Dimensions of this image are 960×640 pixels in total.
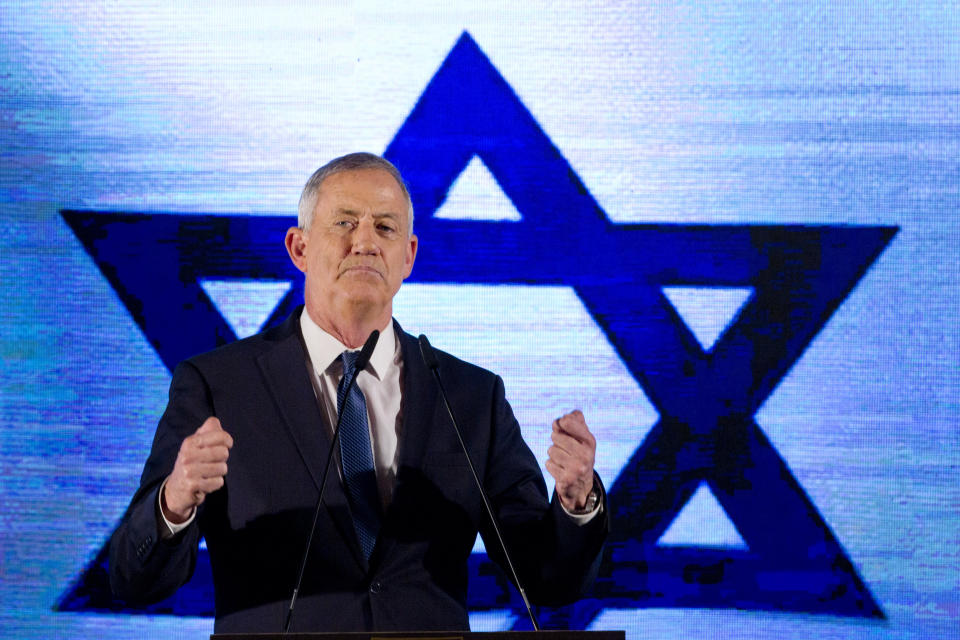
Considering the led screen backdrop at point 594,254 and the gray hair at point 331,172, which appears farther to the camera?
the led screen backdrop at point 594,254

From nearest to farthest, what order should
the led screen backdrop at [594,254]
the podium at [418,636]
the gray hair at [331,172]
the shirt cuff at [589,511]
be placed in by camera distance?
→ the podium at [418,636]
the shirt cuff at [589,511]
the gray hair at [331,172]
the led screen backdrop at [594,254]

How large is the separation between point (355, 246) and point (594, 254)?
90cm

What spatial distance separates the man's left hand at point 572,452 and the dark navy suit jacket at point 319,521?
5.8 inches

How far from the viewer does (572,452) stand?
6.28 ft

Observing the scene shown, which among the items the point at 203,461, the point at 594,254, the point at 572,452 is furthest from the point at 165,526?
the point at 594,254

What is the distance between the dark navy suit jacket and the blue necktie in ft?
0.09

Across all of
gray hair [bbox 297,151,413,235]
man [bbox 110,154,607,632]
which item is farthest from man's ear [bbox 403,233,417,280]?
gray hair [bbox 297,151,413,235]

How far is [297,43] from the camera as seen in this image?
10.1 feet

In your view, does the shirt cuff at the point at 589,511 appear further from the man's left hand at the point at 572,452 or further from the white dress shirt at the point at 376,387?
the white dress shirt at the point at 376,387

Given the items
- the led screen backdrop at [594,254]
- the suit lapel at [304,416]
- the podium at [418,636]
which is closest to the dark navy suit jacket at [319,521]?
the suit lapel at [304,416]

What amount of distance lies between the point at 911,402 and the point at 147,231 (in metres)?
2.29

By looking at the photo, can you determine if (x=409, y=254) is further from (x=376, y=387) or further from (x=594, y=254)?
(x=594, y=254)

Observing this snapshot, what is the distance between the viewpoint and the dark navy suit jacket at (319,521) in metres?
2.12

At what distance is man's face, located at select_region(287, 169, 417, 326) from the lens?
2383 millimetres
